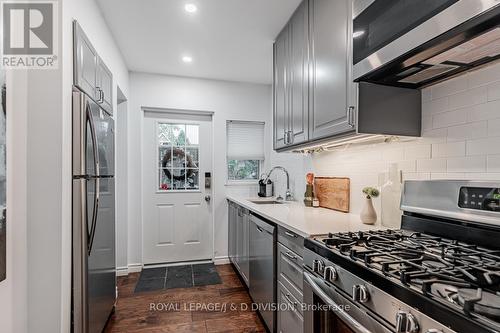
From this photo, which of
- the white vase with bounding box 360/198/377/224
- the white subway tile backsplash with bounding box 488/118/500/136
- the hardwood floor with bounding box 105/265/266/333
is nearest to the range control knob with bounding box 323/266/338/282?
the white vase with bounding box 360/198/377/224

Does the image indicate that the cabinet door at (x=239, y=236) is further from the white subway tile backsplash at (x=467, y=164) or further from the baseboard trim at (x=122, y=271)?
the white subway tile backsplash at (x=467, y=164)

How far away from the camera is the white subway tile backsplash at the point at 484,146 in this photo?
114 cm

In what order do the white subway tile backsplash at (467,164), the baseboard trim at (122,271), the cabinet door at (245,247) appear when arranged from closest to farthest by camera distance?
the white subway tile backsplash at (467,164), the cabinet door at (245,247), the baseboard trim at (122,271)

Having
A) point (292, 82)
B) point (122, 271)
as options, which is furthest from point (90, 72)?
point (122, 271)

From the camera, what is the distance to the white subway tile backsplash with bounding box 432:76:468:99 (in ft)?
4.21

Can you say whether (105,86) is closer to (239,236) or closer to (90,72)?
(90,72)

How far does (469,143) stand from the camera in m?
1.24

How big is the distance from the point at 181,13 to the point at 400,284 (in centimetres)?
232

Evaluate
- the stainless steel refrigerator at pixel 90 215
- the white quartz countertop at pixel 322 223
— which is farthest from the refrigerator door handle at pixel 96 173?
the white quartz countertop at pixel 322 223

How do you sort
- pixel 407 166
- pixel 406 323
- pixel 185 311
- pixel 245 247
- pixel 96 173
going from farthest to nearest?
pixel 245 247
pixel 185 311
pixel 96 173
pixel 407 166
pixel 406 323

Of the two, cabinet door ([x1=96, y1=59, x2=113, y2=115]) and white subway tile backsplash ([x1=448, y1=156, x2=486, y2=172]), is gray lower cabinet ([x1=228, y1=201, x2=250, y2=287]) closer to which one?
cabinet door ([x1=96, y1=59, x2=113, y2=115])

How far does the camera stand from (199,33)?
2447 mm

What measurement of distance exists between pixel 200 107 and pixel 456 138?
294cm
